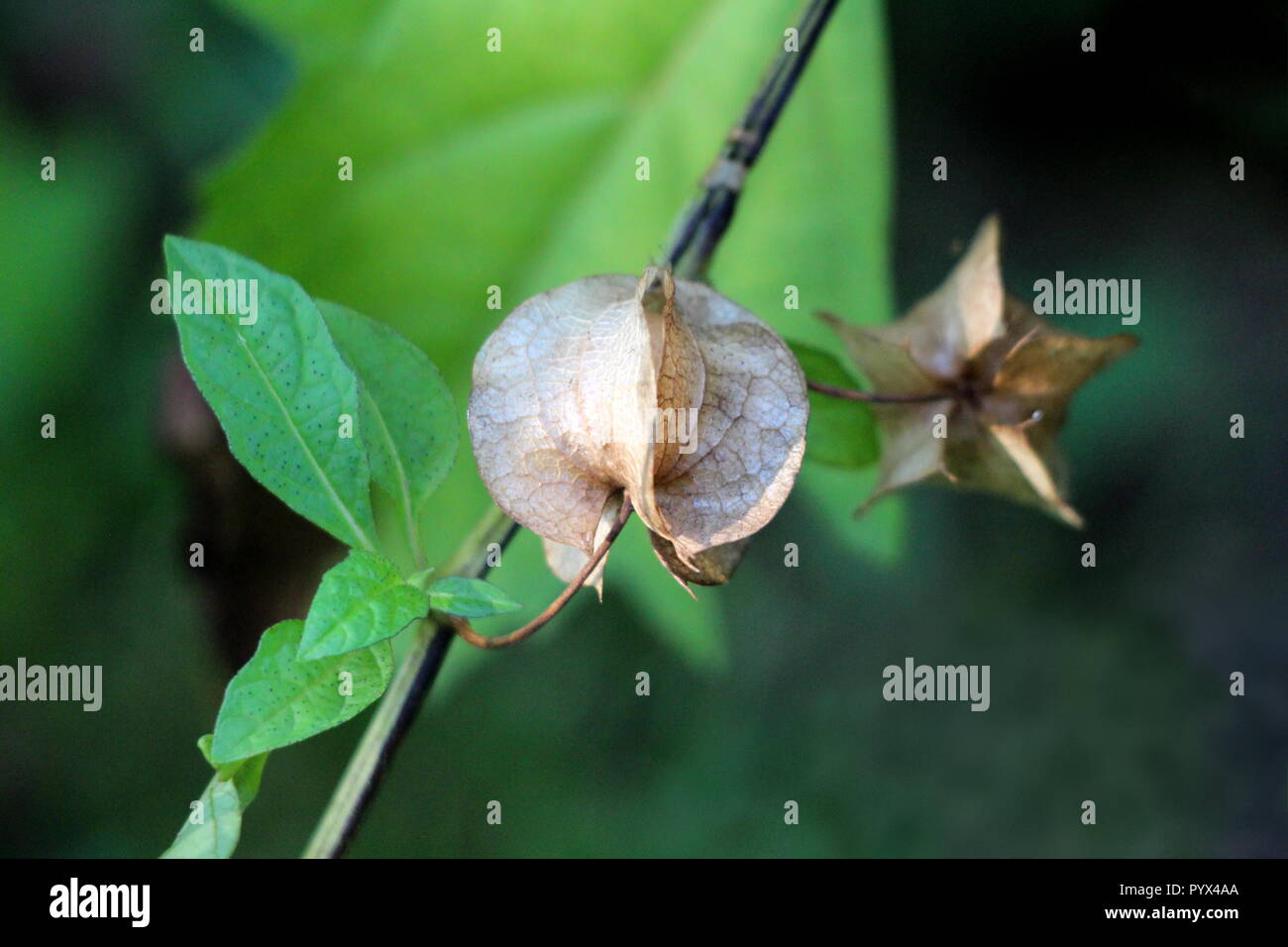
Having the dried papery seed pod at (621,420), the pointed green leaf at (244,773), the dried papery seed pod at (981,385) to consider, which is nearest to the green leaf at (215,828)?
the pointed green leaf at (244,773)

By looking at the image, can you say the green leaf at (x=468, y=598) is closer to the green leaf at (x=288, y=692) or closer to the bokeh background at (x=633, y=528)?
the green leaf at (x=288, y=692)

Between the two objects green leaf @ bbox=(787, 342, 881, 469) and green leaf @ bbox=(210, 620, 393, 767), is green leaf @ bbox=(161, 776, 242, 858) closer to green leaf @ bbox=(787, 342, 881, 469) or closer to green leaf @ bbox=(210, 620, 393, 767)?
green leaf @ bbox=(210, 620, 393, 767)

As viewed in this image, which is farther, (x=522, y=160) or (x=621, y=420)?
(x=522, y=160)

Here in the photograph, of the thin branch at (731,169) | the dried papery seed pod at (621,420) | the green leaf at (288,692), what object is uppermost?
the thin branch at (731,169)

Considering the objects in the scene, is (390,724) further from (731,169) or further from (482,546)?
(731,169)

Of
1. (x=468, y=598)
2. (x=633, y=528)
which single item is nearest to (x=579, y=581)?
(x=468, y=598)

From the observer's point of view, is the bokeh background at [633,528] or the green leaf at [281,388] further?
the bokeh background at [633,528]

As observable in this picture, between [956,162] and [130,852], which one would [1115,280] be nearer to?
[956,162]
